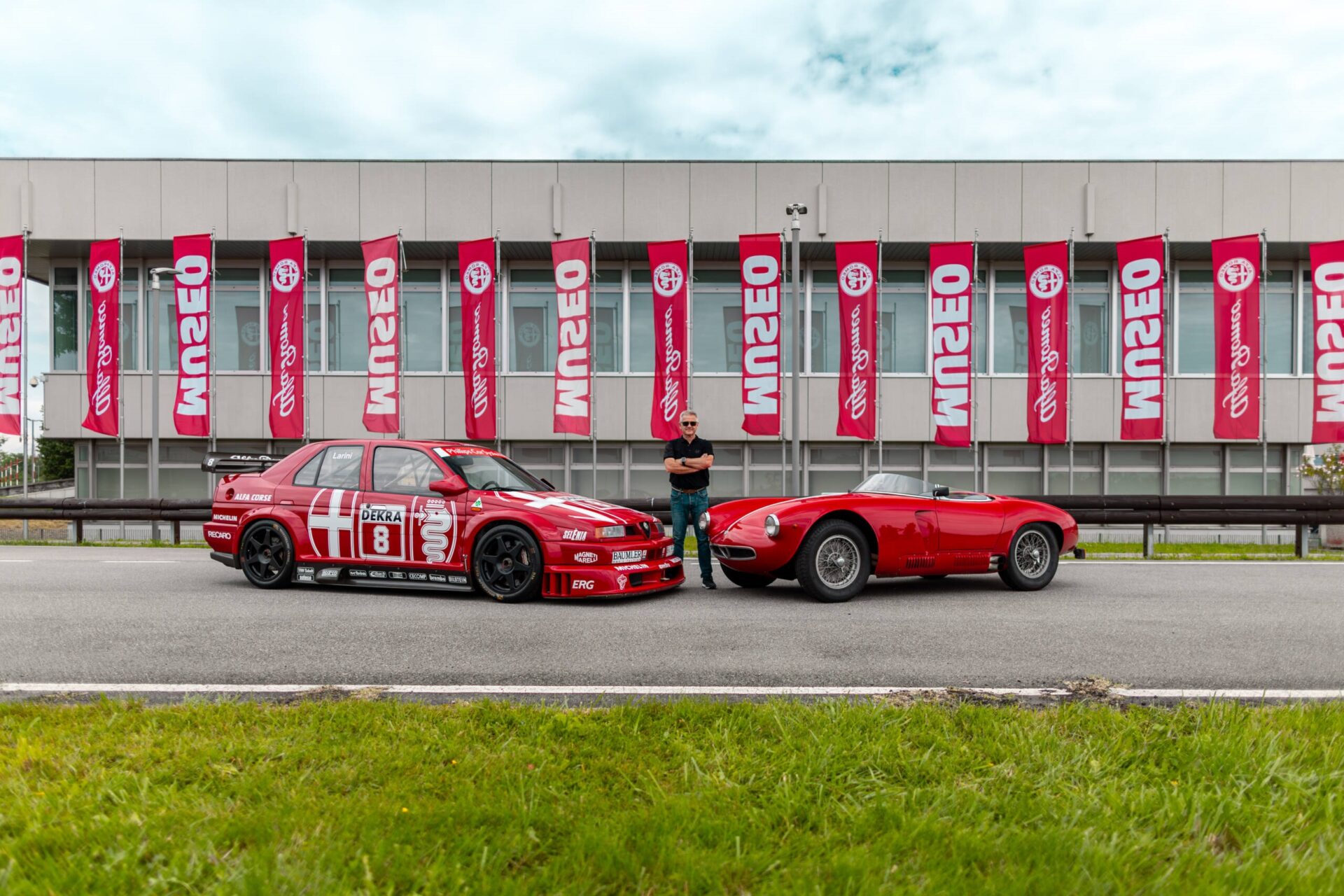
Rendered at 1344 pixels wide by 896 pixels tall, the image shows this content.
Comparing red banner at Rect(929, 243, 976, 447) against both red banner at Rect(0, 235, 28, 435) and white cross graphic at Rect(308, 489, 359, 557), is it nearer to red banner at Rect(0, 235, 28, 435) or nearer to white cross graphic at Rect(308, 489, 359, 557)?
white cross graphic at Rect(308, 489, 359, 557)

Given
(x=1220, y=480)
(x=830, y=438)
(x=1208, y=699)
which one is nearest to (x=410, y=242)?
(x=830, y=438)

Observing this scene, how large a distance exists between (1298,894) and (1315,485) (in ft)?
78.6

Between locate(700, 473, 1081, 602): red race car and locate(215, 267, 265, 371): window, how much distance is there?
669 inches

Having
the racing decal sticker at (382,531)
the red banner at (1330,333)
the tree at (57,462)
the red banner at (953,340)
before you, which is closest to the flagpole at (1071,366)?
the red banner at (953,340)

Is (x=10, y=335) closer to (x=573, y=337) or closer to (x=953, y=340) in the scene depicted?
(x=573, y=337)

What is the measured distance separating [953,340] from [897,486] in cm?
1110

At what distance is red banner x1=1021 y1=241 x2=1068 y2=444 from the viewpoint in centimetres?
1706

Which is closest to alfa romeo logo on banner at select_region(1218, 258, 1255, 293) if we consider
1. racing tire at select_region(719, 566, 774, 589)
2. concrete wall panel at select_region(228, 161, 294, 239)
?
racing tire at select_region(719, 566, 774, 589)

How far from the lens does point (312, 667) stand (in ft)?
14.6

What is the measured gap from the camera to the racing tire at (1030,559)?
762 centimetres

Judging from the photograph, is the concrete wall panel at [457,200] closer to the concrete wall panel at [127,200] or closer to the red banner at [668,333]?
the red banner at [668,333]

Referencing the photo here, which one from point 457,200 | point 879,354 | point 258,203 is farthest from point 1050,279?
point 258,203

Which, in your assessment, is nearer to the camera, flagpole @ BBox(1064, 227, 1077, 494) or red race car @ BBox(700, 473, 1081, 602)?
red race car @ BBox(700, 473, 1081, 602)

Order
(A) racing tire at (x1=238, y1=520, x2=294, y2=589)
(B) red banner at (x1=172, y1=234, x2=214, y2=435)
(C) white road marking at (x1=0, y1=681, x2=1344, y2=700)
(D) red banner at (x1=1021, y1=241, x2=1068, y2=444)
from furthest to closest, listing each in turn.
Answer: (B) red banner at (x1=172, y1=234, x2=214, y2=435) < (D) red banner at (x1=1021, y1=241, x2=1068, y2=444) < (A) racing tire at (x1=238, y1=520, x2=294, y2=589) < (C) white road marking at (x1=0, y1=681, x2=1344, y2=700)
